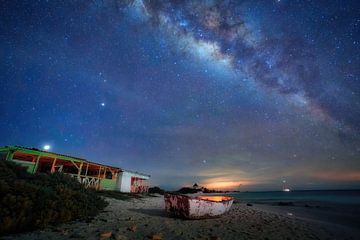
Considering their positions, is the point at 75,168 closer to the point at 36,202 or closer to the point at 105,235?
the point at 36,202

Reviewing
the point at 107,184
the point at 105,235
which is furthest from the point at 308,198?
the point at 105,235

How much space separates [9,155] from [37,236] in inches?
591

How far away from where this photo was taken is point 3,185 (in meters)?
6.02

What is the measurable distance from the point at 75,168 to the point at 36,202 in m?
21.8

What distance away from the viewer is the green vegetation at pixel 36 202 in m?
5.89

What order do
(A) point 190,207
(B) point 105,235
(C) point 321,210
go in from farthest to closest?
(C) point 321,210, (A) point 190,207, (B) point 105,235

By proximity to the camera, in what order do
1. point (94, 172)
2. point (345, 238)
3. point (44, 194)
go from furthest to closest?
point (94, 172)
point (345, 238)
point (44, 194)

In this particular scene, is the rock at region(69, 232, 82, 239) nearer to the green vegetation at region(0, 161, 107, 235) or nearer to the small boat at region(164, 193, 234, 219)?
the green vegetation at region(0, 161, 107, 235)

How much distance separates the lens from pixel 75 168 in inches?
1039

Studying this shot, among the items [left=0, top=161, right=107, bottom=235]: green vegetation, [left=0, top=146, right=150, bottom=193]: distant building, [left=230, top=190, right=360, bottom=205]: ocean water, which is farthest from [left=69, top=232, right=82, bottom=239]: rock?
[left=230, top=190, right=360, bottom=205]: ocean water

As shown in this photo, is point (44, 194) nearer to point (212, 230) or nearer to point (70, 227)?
point (70, 227)

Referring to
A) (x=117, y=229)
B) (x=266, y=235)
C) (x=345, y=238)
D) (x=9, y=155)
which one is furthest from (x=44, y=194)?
(x=9, y=155)

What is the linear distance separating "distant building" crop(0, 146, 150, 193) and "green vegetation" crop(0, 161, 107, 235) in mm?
8272

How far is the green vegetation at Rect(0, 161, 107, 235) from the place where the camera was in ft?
19.3
